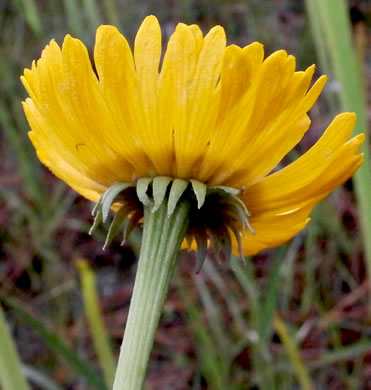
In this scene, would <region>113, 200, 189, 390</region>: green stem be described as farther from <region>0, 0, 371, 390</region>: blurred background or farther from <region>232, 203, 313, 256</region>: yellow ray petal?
<region>0, 0, 371, 390</region>: blurred background

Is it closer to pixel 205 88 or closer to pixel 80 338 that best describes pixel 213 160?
pixel 205 88

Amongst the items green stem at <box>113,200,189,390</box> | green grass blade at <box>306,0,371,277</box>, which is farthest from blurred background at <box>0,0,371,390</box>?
green stem at <box>113,200,189,390</box>

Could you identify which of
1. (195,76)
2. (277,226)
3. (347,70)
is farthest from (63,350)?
(347,70)

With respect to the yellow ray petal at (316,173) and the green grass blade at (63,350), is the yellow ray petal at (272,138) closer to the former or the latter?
the yellow ray petal at (316,173)

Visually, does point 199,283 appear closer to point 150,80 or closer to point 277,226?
point 277,226

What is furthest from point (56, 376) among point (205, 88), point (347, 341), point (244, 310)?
point (205, 88)
